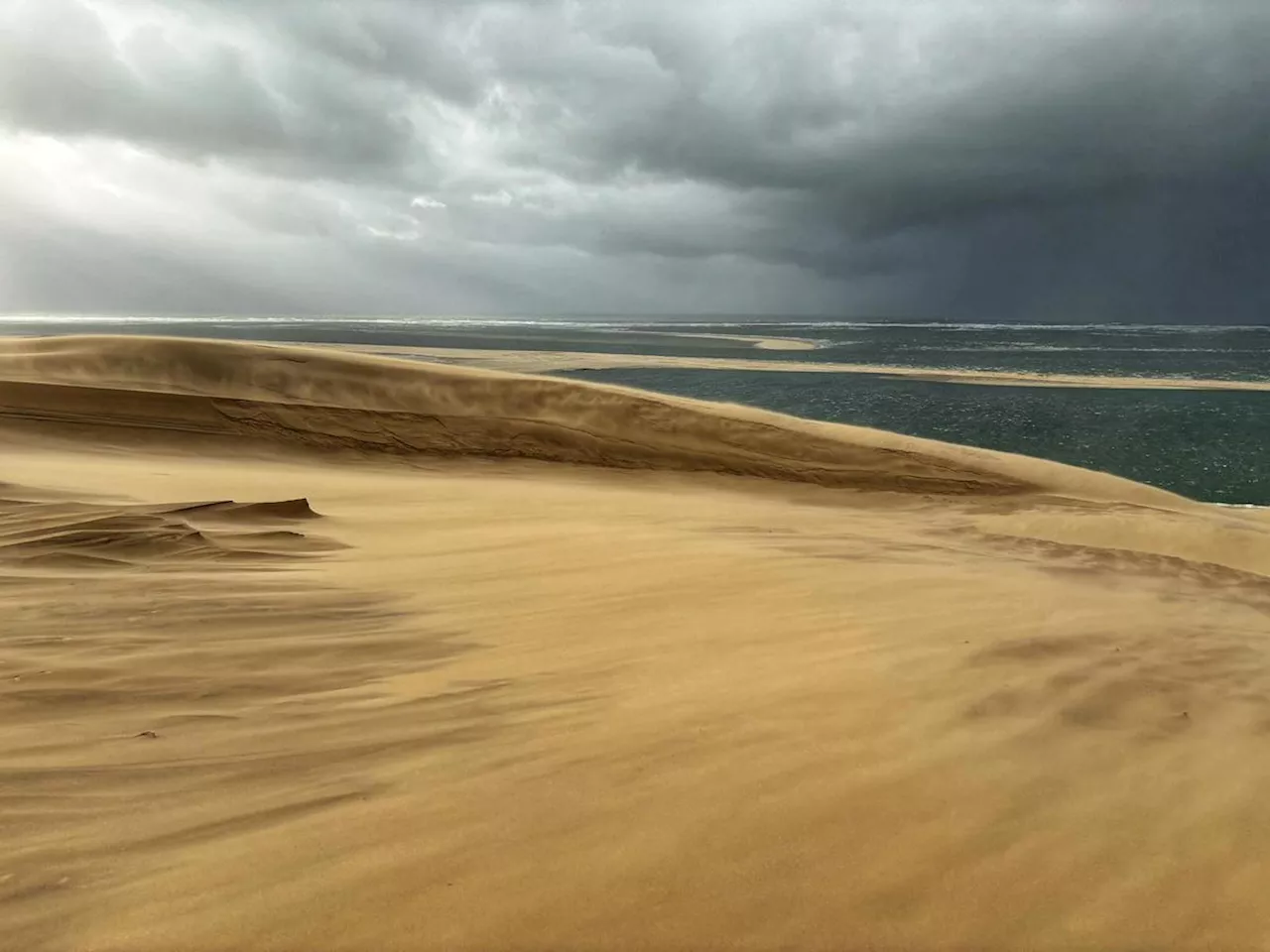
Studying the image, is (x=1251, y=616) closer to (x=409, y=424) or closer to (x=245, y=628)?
(x=245, y=628)

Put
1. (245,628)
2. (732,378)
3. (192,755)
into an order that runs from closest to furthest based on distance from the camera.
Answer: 1. (192,755)
2. (245,628)
3. (732,378)

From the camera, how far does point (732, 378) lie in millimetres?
27453

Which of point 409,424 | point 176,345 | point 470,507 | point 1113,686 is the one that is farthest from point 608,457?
point 1113,686

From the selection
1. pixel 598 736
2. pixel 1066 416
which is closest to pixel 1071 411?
pixel 1066 416

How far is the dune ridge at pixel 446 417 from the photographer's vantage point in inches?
359

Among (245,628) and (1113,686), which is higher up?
(245,628)

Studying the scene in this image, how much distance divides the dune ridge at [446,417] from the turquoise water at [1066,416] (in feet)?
16.9

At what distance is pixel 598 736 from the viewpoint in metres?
2.44

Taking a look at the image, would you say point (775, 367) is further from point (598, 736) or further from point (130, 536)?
point (598, 736)

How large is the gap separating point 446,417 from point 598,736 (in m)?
8.31

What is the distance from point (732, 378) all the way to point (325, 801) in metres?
26.1

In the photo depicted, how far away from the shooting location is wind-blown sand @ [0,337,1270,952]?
5.55 ft

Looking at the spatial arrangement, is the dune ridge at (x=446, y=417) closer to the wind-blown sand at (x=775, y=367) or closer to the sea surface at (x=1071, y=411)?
the sea surface at (x=1071, y=411)

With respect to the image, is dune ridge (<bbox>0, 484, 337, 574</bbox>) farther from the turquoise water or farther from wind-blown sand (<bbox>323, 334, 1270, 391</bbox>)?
wind-blown sand (<bbox>323, 334, 1270, 391</bbox>)
